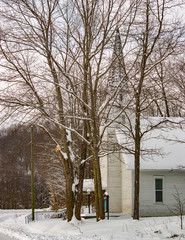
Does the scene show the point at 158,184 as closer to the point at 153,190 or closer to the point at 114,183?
the point at 153,190

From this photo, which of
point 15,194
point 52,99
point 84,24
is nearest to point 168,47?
point 84,24

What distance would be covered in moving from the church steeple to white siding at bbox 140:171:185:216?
611 cm

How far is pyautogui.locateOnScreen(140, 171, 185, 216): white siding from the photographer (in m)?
20.3

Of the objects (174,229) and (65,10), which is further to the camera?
(65,10)

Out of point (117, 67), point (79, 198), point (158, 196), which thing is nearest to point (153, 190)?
point (158, 196)

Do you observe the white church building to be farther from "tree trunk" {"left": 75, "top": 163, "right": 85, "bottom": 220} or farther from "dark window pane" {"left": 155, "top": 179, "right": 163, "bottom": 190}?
"tree trunk" {"left": 75, "top": 163, "right": 85, "bottom": 220}

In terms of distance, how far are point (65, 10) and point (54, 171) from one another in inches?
913

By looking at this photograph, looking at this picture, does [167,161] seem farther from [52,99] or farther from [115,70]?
[52,99]

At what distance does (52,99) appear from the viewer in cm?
1758

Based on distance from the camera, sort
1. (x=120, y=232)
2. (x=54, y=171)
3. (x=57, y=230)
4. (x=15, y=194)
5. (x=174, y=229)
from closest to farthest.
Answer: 1. (x=174, y=229)
2. (x=120, y=232)
3. (x=57, y=230)
4. (x=54, y=171)
5. (x=15, y=194)

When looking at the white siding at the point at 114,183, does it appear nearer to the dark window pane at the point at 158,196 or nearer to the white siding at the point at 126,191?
the white siding at the point at 126,191

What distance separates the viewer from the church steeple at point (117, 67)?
14977 mm

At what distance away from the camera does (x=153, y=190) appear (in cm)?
2069

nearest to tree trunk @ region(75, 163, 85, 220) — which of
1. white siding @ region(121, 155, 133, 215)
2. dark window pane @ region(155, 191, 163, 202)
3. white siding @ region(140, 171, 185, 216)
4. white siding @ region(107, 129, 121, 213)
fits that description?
white siding @ region(121, 155, 133, 215)
